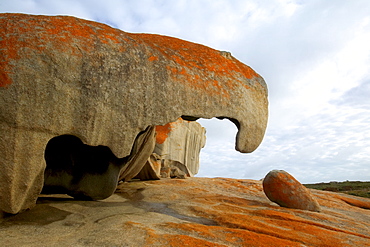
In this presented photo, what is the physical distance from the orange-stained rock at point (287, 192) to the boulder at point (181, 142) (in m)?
6.40

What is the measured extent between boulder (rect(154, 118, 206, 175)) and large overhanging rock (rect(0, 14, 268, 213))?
309 inches

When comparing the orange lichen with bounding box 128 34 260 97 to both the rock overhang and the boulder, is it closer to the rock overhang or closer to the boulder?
the rock overhang

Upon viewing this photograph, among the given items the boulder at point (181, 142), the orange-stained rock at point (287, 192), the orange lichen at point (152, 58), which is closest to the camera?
the orange lichen at point (152, 58)

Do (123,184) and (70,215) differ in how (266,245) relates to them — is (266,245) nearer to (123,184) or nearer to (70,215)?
(70,215)

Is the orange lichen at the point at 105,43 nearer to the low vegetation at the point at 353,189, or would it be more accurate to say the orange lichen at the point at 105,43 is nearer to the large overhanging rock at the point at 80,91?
the large overhanging rock at the point at 80,91

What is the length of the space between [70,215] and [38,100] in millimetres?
1417

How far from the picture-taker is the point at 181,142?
12852 millimetres

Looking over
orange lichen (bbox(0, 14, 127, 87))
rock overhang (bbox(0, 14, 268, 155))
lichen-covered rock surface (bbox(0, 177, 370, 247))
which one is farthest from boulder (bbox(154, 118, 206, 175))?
orange lichen (bbox(0, 14, 127, 87))

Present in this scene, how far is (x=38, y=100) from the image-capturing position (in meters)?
3.03

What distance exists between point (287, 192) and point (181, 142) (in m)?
7.78

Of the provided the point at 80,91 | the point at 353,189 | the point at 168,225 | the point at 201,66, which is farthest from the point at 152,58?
the point at 353,189

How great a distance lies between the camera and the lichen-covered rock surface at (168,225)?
2746 mm

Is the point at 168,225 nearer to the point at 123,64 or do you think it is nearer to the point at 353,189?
the point at 123,64

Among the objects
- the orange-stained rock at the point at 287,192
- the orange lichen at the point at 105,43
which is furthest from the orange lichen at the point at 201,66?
the orange-stained rock at the point at 287,192
